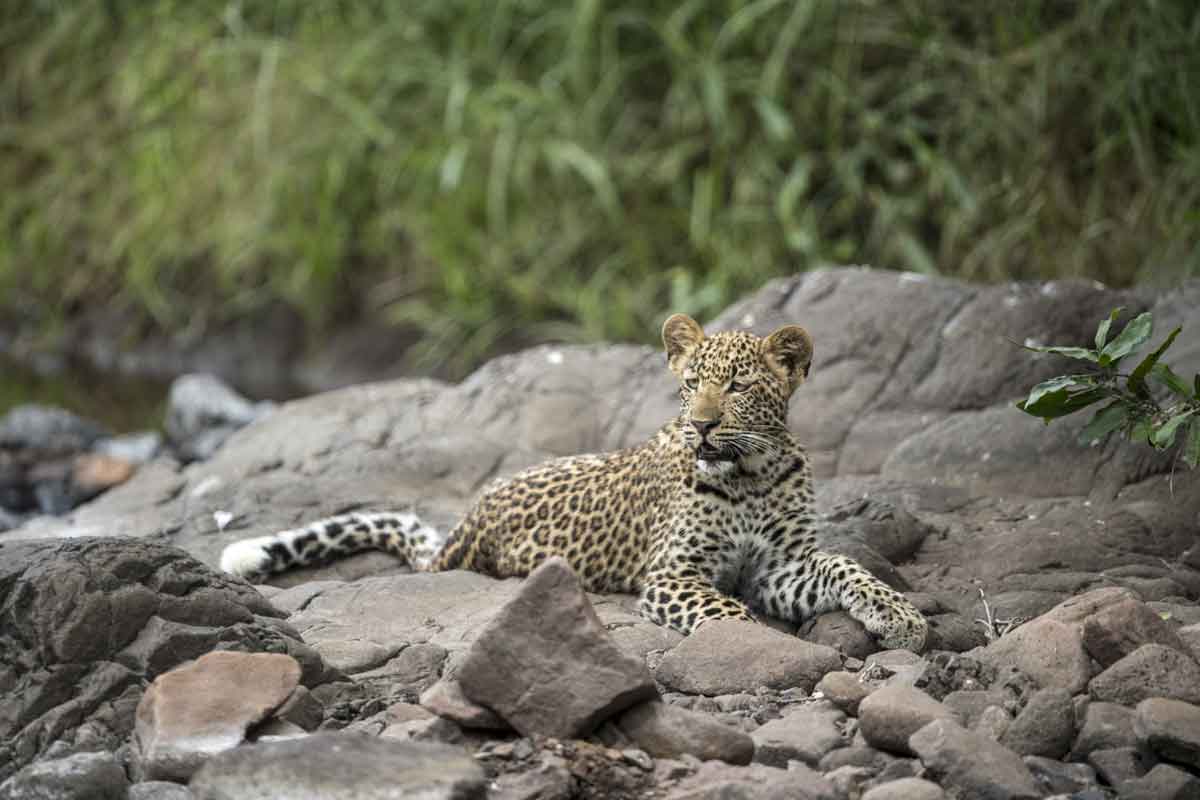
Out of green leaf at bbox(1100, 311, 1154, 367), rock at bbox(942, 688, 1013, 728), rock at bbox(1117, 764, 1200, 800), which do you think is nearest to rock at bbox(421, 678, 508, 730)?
rock at bbox(942, 688, 1013, 728)

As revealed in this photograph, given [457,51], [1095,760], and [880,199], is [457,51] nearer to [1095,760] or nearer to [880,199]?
[880,199]

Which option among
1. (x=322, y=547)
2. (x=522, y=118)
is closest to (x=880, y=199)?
(x=522, y=118)

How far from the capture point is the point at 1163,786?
397 cm

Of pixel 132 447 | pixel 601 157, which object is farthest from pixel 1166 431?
pixel 132 447

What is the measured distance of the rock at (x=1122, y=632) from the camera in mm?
4566

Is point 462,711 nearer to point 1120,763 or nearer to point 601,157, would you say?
point 1120,763

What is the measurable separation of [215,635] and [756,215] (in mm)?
7556

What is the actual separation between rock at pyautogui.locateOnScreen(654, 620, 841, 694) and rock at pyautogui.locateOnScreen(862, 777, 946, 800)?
0.78m

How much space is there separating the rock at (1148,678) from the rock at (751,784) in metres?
0.92

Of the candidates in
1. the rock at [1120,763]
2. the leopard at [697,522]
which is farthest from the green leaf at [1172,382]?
the rock at [1120,763]

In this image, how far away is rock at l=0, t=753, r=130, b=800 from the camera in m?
4.03

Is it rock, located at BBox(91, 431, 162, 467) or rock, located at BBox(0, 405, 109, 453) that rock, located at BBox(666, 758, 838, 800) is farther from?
rock, located at BBox(0, 405, 109, 453)

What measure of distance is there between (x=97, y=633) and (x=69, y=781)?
0.59 meters

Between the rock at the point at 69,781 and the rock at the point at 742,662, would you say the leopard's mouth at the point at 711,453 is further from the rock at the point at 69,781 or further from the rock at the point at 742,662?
the rock at the point at 69,781
